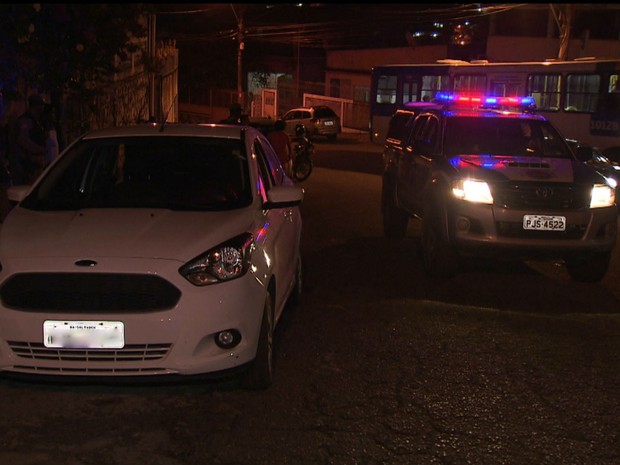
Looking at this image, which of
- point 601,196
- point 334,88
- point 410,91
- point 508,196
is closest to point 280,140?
point 508,196

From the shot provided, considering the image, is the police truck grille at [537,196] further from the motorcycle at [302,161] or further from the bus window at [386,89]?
the bus window at [386,89]

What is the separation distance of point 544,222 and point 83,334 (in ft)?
16.4

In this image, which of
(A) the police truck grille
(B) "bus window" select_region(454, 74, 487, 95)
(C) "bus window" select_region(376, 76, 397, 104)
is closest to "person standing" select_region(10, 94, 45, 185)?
(A) the police truck grille

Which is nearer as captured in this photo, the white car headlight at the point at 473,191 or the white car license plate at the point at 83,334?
the white car license plate at the point at 83,334

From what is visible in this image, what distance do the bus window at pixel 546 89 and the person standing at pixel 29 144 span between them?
14.8 m

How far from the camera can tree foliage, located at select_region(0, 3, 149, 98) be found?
840 cm

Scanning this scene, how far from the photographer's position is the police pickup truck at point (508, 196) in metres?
7.79

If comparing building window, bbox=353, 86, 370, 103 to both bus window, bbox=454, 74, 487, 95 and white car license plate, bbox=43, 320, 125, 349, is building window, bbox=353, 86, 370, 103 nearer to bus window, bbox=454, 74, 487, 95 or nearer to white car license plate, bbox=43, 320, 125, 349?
bus window, bbox=454, 74, 487, 95

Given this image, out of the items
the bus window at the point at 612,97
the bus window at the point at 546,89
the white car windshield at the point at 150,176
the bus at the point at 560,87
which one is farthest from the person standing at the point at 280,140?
the bus window at the point at 546,89

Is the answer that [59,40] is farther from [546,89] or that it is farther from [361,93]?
[361,93]

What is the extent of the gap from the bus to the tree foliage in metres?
9.02

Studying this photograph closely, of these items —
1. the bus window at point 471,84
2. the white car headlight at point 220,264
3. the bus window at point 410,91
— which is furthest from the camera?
the bus window at point 410,91

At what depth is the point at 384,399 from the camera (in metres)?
4.89

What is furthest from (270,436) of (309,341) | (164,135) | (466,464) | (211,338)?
(164,135)
